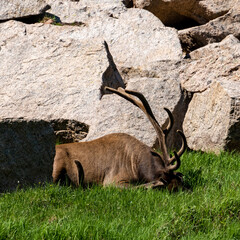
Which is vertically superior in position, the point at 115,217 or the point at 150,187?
the point at 115,217

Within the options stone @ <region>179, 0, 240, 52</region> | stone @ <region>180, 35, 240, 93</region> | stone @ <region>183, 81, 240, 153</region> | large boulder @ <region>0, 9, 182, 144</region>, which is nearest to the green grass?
stone @ <region>183, 81, 240, 153</region>

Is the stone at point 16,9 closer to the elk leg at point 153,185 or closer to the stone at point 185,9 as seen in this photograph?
the stone at point 185,9

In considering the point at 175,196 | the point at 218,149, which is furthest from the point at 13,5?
the point at 175,196

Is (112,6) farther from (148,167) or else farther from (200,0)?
(148,167)

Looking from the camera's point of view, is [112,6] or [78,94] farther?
[112,6]

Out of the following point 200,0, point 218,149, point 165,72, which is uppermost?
point 200,0

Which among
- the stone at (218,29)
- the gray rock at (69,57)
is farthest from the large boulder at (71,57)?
the stone at (218,29)

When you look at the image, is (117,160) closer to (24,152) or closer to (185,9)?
(24,152)

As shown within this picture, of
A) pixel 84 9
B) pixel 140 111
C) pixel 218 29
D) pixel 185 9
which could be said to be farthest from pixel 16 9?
pixel 218 29

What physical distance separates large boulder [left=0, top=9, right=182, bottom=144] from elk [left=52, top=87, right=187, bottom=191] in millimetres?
946

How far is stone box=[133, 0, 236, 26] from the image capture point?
38.7ft

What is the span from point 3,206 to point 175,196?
203 centimetres

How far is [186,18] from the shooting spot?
12.8 metres

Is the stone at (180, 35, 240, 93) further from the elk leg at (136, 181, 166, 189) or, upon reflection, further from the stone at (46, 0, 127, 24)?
the stone at (46, 0, 127, 24)
